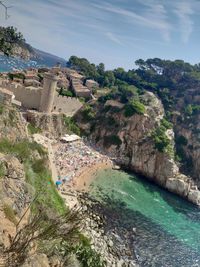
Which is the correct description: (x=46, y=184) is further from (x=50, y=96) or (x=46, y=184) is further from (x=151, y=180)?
(x=151, y=180)

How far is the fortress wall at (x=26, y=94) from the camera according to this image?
47.9m

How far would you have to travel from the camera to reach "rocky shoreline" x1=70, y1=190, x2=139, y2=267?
28862mm

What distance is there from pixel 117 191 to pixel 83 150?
10.9m

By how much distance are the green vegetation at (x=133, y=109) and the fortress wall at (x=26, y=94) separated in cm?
1651

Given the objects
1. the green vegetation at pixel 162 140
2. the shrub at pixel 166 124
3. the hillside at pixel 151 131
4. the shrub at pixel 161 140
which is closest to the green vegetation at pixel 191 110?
the hillside at pixel 151 131

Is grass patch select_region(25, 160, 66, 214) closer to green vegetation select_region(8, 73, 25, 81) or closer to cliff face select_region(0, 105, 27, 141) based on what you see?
cliff face select_region(0, 105, 27, 141)

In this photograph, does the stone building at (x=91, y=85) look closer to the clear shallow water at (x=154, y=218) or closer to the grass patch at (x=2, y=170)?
the clear shallow water at (x=154, y=218)

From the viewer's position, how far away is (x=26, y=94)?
48844 millimetres

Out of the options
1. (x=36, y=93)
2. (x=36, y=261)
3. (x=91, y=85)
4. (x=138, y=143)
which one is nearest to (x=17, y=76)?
(x=36, y=93)

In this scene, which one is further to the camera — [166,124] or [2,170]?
[166,124]

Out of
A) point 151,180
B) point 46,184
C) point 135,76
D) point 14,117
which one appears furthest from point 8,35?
point 135,76

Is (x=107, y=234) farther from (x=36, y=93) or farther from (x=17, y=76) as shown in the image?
(x=17, y=76)

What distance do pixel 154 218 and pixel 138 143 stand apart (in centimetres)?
1888

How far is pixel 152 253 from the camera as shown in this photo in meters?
31.4
